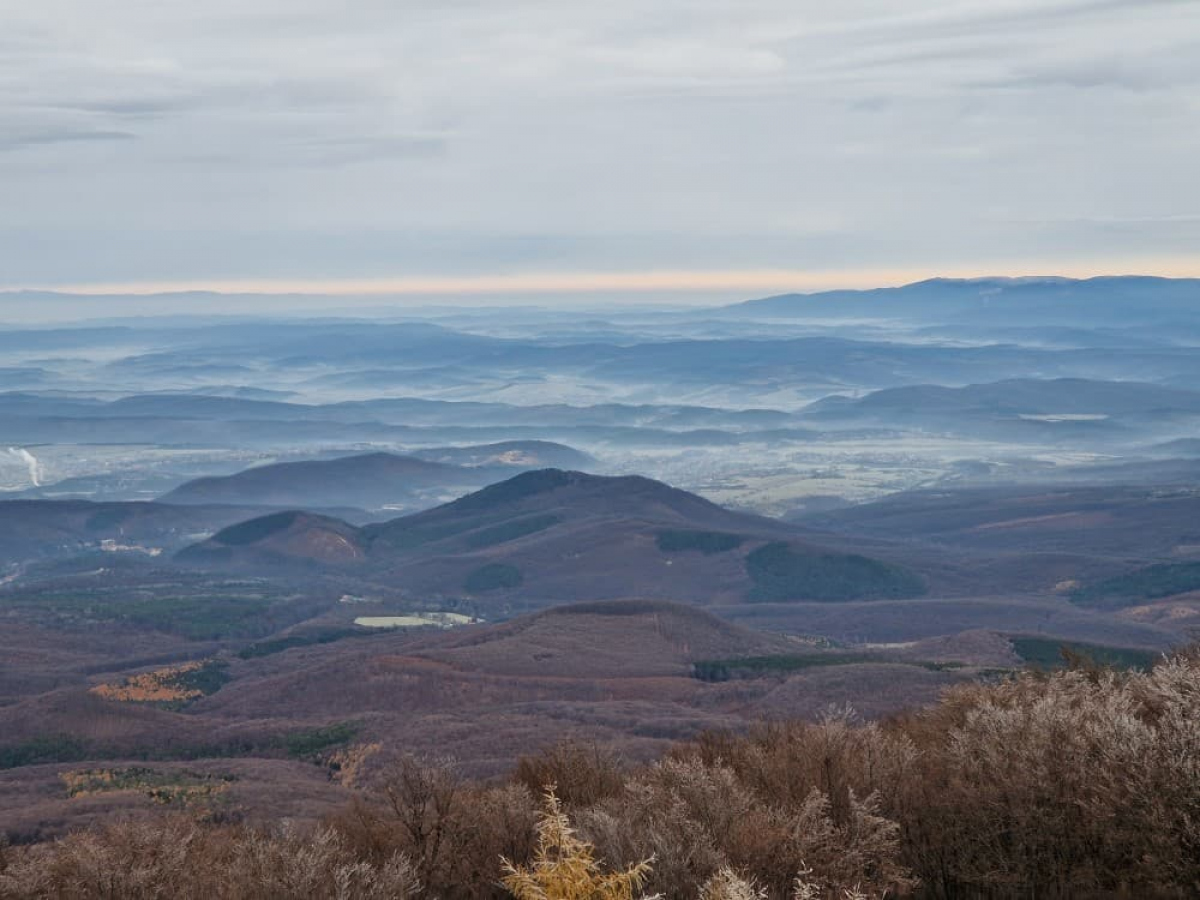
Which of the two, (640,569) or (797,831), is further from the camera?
(640,569)

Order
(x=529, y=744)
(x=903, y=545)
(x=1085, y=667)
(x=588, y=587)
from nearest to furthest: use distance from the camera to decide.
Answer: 1. (x=1085, y=667)
2. (x=529, y=744)
3. (x=588, y=587)
4. (x=903, y=545)

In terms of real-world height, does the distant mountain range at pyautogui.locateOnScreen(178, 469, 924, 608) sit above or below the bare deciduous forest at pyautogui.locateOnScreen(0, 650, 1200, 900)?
below

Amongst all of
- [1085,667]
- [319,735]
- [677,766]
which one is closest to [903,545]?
[319,735]

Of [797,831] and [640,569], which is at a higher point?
[797,831]

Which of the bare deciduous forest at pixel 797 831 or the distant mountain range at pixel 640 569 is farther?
the distant mountain range at pixel 640 569

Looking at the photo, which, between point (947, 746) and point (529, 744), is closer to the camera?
point (947, 746)

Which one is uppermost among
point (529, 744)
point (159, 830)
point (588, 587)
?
point (159, 830)

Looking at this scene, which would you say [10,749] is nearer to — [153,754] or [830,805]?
[153,754]

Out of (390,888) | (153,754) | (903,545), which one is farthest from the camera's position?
(903,545)

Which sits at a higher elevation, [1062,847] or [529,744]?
[1062,847]

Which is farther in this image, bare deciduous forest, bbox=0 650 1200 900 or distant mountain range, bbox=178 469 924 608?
distant mountain range, bbox=178 469 924 608

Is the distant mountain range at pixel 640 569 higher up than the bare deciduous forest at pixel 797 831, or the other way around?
the bare deciduous forest at pixel 797 831
